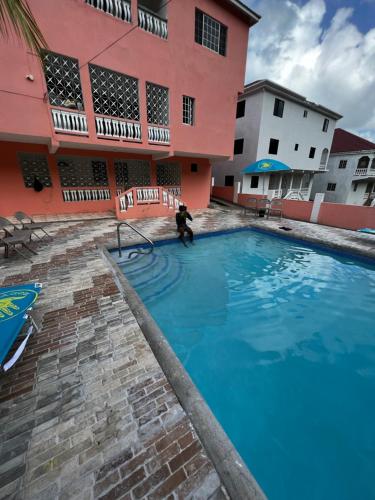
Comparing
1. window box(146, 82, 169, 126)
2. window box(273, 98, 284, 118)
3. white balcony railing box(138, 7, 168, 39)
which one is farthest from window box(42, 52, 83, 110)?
window box(273, 98, 284, 118)

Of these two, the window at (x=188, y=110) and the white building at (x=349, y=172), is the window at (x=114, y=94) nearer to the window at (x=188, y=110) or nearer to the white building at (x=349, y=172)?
the window at (x=188, y=110)

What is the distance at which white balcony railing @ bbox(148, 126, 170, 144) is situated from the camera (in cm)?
932

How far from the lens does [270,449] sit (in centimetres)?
233

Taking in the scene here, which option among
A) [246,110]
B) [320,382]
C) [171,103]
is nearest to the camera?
[320,382]

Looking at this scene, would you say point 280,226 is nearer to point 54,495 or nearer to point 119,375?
point 119,375

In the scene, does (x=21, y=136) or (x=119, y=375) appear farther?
(x=21, y=136)

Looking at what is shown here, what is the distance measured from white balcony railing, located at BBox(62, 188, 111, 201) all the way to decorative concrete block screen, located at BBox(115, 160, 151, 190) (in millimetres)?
832

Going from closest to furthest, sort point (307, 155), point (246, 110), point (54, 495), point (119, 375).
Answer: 1. point (54, 495)
2. point (119, 375)
3. point (246, 110)
4. point (307, 155)

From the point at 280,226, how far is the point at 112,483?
395 inches

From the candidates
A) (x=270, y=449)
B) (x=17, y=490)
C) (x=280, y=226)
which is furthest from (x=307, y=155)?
(x=17, y=490)

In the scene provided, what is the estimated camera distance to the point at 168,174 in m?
12.3

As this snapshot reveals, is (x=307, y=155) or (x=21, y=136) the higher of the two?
(x=307, y=155)

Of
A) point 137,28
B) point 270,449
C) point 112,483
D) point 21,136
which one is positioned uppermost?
point 137,28

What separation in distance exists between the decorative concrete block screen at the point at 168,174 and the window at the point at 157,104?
7.75 ft
